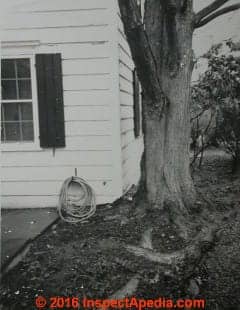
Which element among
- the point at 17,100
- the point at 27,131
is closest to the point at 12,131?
the point at 27,131

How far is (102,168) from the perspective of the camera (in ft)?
22.1

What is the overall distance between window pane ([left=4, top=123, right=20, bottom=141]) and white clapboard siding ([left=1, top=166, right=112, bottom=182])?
495 millimetres

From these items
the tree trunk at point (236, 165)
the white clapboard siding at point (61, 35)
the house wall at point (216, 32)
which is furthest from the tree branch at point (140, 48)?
the tree trunk at point (236, 165)

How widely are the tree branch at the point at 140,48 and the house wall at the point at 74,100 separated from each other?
1298mm

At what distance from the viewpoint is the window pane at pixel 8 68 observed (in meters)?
6.70

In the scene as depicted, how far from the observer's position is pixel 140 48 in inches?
187

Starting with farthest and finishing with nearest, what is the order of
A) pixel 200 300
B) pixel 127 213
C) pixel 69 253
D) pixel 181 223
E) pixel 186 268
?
1. pixel 127 213
2. pixel 181 223
3. pixel 69 253
4. pixel 186 268
5. pixel 200 300

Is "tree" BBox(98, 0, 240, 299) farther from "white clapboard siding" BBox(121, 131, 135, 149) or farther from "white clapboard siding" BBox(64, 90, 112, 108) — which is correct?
"white clapboard siding" BBox(121, 131, 135, 149)

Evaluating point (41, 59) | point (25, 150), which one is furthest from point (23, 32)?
point (25, 150)

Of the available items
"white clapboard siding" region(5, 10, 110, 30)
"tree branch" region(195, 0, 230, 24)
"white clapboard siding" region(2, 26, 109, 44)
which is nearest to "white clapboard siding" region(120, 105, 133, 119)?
"white clapboard siding" region(2, 26, 109, 44)

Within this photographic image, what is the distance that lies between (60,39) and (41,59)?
1.41ft

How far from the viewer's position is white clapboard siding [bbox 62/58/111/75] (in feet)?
21.3

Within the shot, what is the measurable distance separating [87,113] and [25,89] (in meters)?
1.09

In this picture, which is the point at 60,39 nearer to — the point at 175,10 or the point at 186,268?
the point at 175,10
